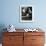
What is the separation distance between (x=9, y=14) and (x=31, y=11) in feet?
2.44

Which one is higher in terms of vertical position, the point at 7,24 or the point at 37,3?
the point at 37,3

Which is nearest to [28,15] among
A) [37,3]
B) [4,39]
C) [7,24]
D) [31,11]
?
[31,11]

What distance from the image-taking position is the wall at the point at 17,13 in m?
4.12

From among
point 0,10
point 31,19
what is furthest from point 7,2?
point 31,19

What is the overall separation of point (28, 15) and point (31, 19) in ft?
0.55

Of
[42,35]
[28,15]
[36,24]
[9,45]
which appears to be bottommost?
[9,45]

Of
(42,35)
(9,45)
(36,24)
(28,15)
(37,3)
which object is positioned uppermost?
(37,3)

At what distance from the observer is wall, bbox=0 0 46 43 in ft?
13.5

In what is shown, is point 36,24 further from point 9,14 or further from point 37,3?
point 9,14

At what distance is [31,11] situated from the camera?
413 centimetres

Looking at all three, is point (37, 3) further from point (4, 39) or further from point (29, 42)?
point (4, 39)

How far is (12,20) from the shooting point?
164 inches

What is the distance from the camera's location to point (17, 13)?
4141 millimetres

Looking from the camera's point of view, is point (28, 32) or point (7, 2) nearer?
point (28, 32)
